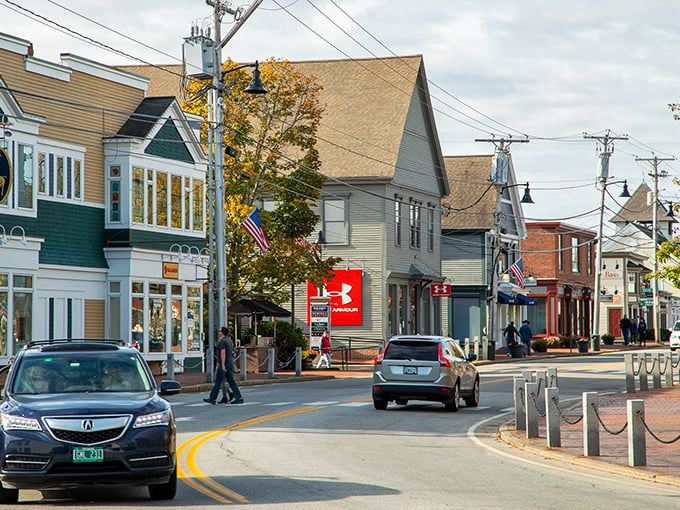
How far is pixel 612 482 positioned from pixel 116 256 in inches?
964

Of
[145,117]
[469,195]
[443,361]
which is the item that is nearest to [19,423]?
[443,361]

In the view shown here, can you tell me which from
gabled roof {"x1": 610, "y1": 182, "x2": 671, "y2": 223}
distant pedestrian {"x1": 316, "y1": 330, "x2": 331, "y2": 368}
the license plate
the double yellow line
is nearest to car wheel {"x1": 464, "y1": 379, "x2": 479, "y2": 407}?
the double yellow line

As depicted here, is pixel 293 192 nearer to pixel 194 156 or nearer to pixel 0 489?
pixel 194 156

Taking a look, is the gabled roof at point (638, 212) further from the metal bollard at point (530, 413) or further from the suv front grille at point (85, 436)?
the suv front grille at point (85, 436)

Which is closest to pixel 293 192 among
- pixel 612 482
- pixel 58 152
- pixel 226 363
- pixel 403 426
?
pixel 58 152

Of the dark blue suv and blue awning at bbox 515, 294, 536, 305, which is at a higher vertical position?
blue awning at bbox 515, 294, 536, 305

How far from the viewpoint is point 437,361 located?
76.3 feet

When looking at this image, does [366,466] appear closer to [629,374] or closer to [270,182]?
[629,374]

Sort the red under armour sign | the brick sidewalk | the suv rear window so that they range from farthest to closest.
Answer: the red under armour sign, the suv rear window, the brick sidewalk

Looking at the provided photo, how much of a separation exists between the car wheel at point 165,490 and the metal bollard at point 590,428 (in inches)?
260

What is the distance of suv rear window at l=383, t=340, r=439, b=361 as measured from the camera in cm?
2344

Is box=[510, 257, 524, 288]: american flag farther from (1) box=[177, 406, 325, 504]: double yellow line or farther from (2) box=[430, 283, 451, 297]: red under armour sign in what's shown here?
(1) box=[177, 406, 325, 504]: double yellow line

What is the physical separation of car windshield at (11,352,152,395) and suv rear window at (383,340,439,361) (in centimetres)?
1186

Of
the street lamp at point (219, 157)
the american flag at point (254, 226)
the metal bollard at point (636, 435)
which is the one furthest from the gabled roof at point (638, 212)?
the metal bollard at point (636, 435)
